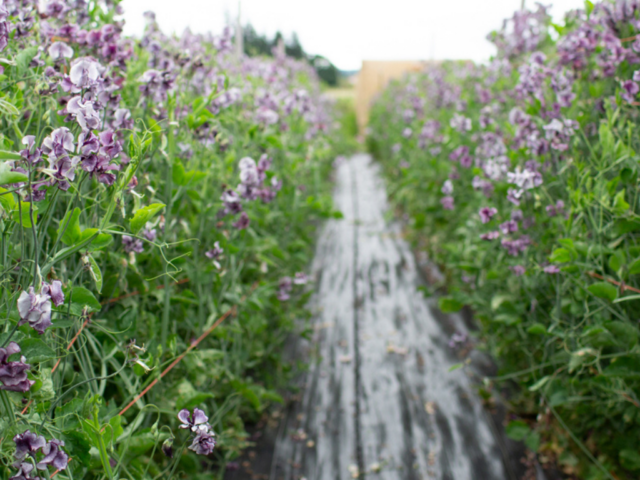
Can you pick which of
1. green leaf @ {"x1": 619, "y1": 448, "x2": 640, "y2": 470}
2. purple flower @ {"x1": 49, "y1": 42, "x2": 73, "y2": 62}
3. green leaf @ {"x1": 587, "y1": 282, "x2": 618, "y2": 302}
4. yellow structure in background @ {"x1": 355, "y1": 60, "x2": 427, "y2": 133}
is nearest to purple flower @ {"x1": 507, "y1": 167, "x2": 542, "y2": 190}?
green leaf @ {"x1": 587, "y1": 282, "x2": 618, "y2": 302}

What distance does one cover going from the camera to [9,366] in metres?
0.65

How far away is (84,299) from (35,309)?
0.19 metres

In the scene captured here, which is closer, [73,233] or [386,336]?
[73,233]

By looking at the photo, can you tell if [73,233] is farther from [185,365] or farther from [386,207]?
[386,207]

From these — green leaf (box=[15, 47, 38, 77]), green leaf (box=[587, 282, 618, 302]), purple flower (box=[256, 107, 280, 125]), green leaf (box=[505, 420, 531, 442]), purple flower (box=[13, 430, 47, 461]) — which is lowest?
green leaf (box=[505, 420, 531, 442])

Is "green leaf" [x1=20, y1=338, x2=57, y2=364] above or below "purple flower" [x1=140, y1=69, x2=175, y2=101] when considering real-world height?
below

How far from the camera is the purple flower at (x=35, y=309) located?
2.17 feet

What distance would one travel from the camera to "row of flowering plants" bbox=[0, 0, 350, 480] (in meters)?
0.76

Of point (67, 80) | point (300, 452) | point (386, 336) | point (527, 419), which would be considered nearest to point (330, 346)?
point (386, 336)

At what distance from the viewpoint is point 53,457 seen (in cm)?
71

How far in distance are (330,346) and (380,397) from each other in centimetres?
49

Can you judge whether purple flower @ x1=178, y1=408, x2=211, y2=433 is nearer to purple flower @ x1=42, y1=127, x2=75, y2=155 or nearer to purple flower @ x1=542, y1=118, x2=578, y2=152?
purple flower @ x1=42, y1=127, x2=75, y2=155

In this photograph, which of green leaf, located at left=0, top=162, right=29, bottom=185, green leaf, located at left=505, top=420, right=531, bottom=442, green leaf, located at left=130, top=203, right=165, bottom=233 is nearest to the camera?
green leaf, located at left=0, top=162, right=29, bottom=185

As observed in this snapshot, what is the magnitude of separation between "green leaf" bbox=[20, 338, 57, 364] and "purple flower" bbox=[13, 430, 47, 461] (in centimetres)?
12
